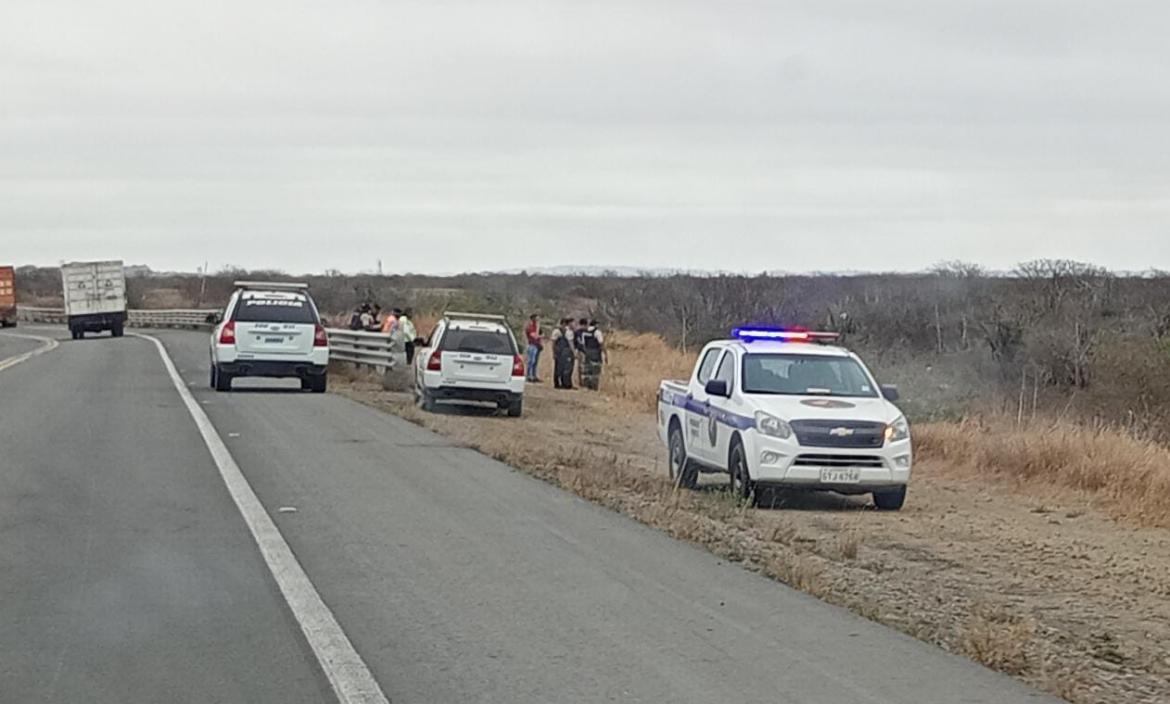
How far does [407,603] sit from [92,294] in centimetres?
5747

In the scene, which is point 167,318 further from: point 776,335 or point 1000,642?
point 1000,642

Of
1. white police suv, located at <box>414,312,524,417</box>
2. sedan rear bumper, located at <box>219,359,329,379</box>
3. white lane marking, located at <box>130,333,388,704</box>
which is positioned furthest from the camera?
sedan rear bumper, located at <box>219,359,329,379</box>

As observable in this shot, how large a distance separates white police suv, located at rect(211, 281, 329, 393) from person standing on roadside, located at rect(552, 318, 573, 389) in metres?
7.33

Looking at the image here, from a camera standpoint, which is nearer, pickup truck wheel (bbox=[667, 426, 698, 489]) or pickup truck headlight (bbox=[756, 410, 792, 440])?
pickup truck headlight (bbox=[756, 410, 792, 440])

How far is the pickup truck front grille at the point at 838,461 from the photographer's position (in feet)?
49.7

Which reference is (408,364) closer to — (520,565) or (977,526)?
(977,526)

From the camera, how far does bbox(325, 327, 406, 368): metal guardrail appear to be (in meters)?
32.3

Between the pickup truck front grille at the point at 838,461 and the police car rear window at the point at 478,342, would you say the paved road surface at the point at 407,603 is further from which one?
the police car rear window at the point at 478,342

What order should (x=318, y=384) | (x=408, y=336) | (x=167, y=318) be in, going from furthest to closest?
1. (x=167, y=318)
2. (x=408, y=336)
3. (x=318, y=384)

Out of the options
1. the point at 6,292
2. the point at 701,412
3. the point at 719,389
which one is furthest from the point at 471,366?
the point at 6,292

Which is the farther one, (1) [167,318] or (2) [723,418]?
(1) [167,318]

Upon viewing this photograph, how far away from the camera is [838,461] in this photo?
1527 centimetres

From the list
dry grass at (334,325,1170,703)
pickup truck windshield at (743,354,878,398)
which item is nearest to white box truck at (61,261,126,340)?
dry grass at (334,325,1170,703)

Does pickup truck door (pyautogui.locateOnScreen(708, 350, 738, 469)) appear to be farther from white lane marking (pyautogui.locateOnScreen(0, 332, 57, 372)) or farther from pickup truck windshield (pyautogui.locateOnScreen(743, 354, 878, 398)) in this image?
white lane marking (pyautogui.locateOnScreen(0, 332, 57, 372))
